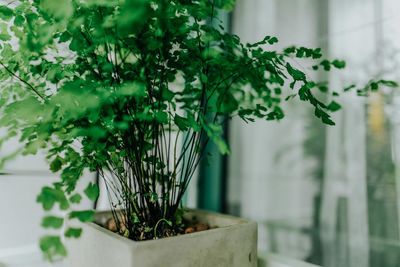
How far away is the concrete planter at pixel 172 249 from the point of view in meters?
0.55

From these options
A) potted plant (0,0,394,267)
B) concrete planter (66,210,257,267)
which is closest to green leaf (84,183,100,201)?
potted plant (0,0,394,267)

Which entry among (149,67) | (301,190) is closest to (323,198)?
(301,190)

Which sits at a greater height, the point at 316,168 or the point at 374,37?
the point at 374,37

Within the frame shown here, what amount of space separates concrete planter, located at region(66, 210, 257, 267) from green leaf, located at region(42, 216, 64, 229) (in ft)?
0.58

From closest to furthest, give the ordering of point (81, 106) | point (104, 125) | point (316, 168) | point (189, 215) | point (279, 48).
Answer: point (81, 106), point (104, 125), point (189, 215), point (316, 168), point (279, 48)

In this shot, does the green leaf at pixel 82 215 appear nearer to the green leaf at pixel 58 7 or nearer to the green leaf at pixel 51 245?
the green leaf at pixel 51 245

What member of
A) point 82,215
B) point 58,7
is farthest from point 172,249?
point 58,7

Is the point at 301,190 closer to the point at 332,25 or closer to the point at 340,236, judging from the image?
the point at 340,236

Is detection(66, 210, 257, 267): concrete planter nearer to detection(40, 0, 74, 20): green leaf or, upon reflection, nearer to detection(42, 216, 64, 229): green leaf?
detection(42, 216, 64, 229): green leaf

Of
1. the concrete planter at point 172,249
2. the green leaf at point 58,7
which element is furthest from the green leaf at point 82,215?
the green leaf at point 58,7

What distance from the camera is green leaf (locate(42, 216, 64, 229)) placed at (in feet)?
1.30

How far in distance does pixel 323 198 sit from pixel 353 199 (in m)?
A: 0.10

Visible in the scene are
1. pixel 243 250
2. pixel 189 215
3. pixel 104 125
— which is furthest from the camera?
pixel 189 215

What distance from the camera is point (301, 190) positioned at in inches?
41.7
